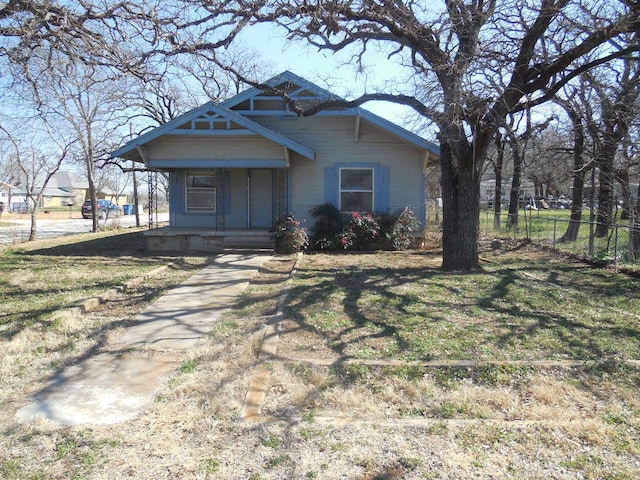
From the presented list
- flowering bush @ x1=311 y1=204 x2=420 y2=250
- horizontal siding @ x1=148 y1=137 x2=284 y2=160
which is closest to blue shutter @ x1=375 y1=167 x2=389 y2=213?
flowering bush @ x1=311 y1=204 x2=420 y2=250

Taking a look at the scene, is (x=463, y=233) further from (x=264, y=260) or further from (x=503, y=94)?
(x=264, y=260)

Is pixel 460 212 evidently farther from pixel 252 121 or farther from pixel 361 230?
pixel 252 121

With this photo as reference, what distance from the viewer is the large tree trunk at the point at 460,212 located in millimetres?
9555

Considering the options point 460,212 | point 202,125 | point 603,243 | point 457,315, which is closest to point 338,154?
point 202,125

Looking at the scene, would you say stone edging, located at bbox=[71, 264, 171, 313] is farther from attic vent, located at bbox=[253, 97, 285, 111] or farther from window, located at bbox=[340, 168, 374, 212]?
attic vent, located at bbox=[253, 97, 285, 111]

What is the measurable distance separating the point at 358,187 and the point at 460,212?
16.2 feet

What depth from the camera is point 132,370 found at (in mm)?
4570

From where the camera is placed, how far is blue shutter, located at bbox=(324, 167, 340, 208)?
14.1m

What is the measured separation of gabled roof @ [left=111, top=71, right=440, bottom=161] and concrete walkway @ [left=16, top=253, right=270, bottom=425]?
20.4 feet

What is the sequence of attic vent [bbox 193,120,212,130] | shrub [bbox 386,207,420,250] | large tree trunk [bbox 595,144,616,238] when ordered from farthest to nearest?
shrub [bbox 386,207,420,250]
attic vent [bbox 193,120,212,130]
large tree trunk [bbox 595,144,616,238]

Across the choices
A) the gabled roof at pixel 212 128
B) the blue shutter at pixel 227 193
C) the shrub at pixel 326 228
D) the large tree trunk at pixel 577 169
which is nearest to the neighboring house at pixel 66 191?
the blue shutter at pixel 227 193

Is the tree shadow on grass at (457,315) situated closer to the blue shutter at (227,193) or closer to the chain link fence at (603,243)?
the chain link fence at (603,243)

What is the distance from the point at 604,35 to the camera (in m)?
7.90

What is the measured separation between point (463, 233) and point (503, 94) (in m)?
2.79
